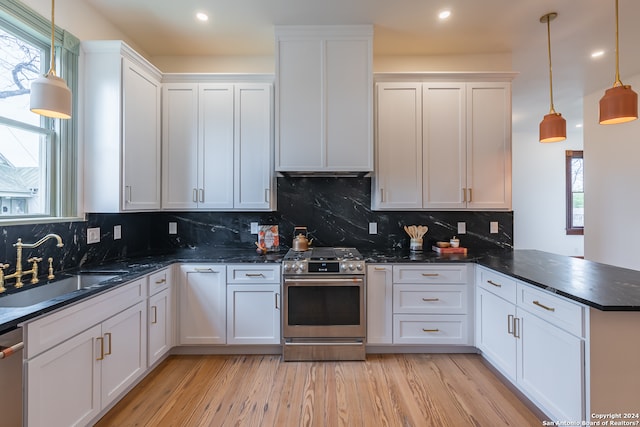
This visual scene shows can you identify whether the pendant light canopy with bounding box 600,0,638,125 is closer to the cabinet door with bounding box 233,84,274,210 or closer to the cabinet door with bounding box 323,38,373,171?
the cabinet door with bounding box 323,38,373,171

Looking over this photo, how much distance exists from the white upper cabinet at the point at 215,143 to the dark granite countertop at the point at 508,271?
60 cm

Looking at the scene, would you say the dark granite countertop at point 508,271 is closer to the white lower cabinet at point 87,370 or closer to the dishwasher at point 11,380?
the dishwasher at point 11,380

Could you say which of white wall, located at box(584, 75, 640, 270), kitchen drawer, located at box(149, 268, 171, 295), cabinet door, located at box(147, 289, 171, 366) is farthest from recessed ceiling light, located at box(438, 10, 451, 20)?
cabinet door, located at box(147, 289, 171, 366)

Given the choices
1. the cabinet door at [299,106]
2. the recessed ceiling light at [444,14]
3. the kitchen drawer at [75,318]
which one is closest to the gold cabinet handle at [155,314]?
the kitchen drawer at [75,318]

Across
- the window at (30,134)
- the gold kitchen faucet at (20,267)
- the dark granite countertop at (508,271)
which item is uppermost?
the window at (30,134)

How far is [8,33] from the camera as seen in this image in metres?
1.92

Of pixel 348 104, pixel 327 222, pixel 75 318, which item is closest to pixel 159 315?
pixel 75 318

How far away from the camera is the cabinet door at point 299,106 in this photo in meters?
Answer: 2.78

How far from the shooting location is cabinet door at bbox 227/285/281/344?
8.61 feet

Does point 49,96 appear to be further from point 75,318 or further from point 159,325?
point 159,325

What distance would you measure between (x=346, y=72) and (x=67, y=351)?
9.50 feet

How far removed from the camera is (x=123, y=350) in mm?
1966

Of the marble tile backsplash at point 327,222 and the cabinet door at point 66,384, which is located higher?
the marble tile backsplash at point 327,222

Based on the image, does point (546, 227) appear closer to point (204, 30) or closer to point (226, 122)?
A: point (226, 122)
